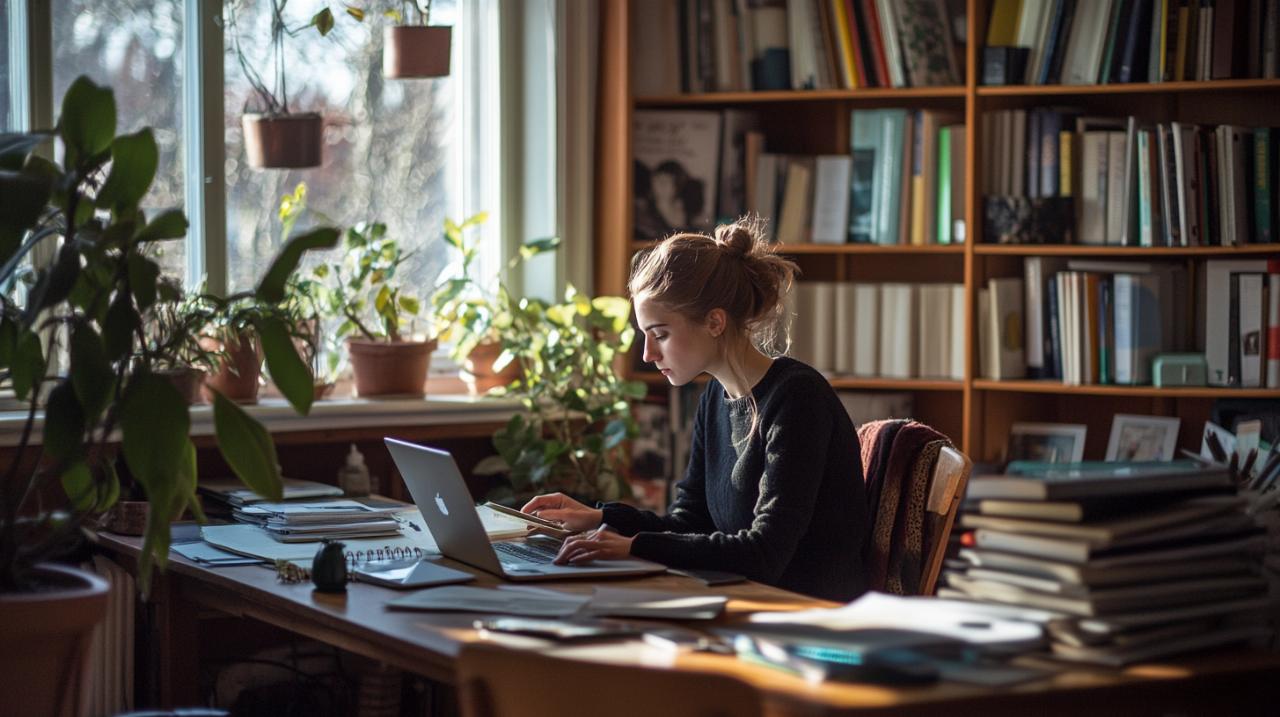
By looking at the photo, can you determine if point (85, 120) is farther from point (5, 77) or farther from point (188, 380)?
point (5, 77)

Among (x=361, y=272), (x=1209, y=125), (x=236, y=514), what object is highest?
(x=1209, y=125)

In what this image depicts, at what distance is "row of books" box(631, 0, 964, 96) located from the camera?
3791 mm

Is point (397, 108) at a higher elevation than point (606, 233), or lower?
higher

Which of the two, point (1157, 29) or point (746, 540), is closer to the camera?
point (746, 540)

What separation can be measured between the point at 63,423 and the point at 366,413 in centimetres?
132

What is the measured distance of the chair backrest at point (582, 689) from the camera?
57.9 inches

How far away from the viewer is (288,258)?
7.08 ft

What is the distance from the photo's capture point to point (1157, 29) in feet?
11.7

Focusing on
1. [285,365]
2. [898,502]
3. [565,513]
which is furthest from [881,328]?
[285,365]

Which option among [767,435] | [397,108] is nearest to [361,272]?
[397,108]

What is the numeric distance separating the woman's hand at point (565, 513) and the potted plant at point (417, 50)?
136 centimetres

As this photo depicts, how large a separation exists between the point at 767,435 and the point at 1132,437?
5.35ft

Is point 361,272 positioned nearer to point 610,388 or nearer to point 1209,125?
point 610,388

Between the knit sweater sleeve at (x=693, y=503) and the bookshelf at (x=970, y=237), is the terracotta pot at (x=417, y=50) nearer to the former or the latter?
the bookshelf at (x=970, y=237)
